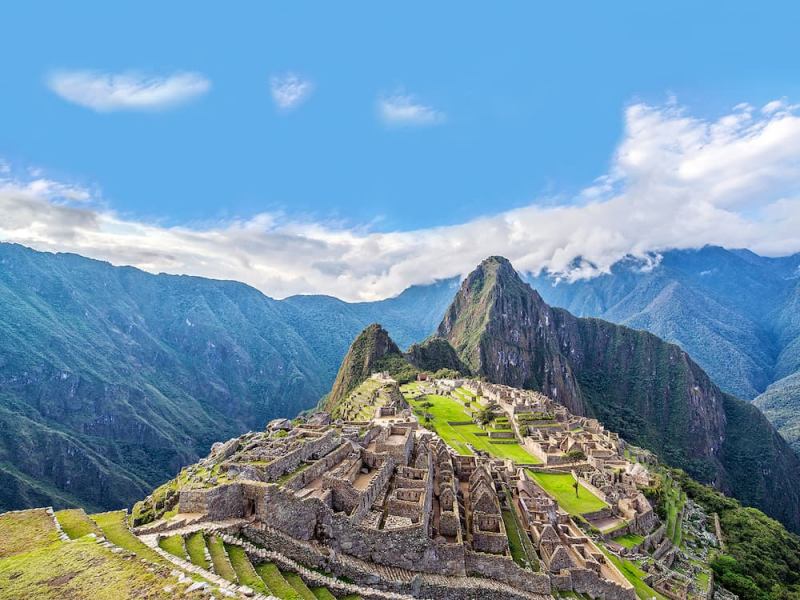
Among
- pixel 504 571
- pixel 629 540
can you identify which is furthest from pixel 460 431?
pixel 504 571

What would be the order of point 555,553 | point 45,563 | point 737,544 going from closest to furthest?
point 45,563, point 555,553, point 737,544

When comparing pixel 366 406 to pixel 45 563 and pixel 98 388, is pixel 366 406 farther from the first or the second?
pixel 98 388

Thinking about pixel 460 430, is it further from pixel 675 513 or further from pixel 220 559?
pixel 220 559

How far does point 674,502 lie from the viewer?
53.7 meters

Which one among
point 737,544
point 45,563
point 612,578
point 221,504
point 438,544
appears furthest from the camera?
point 737,544

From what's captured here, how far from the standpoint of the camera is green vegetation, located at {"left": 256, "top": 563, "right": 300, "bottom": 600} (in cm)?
1389

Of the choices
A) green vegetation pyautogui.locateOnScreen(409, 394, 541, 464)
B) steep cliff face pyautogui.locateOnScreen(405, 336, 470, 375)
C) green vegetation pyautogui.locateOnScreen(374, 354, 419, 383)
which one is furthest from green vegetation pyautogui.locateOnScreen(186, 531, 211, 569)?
steep cliff face pyautogui.locateOnScreen(405, 336, 470, 375)

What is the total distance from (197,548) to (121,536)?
2.67 meters

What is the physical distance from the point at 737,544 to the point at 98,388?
714 ft

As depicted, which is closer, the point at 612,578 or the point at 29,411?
the point at 612,578

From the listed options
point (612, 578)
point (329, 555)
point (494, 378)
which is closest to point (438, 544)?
point (329, 555)

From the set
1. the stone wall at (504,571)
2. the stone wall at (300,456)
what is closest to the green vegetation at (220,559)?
the stone wall at (300,456)

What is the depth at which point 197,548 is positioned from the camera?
14.7 metres

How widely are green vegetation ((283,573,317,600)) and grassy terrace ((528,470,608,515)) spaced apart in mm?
27829
